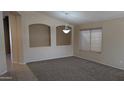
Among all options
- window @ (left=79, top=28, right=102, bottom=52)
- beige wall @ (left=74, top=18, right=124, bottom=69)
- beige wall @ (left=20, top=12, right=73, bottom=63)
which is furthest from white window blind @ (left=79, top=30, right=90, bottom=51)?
beige wall @ (left=20, top=12, right=73, bottom=63)

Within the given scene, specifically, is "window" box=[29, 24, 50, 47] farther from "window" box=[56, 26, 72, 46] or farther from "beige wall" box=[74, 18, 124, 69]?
"beige wall" box=[74, 18, 124, 69]

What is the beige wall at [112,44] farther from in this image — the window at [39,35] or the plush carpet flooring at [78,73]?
the window at [39,35]

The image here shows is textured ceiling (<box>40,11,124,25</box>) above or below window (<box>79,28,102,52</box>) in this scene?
above

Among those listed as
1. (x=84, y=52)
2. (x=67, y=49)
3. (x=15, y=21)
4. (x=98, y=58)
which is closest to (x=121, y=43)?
(x=98, y=58)

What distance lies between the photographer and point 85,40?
6645 mm

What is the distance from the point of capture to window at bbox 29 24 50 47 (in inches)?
258

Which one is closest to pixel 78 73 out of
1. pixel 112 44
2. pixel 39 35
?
pixel 112 44

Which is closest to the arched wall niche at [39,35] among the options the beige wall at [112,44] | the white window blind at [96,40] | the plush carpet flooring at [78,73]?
the plush carpet flooring at [78,73]
